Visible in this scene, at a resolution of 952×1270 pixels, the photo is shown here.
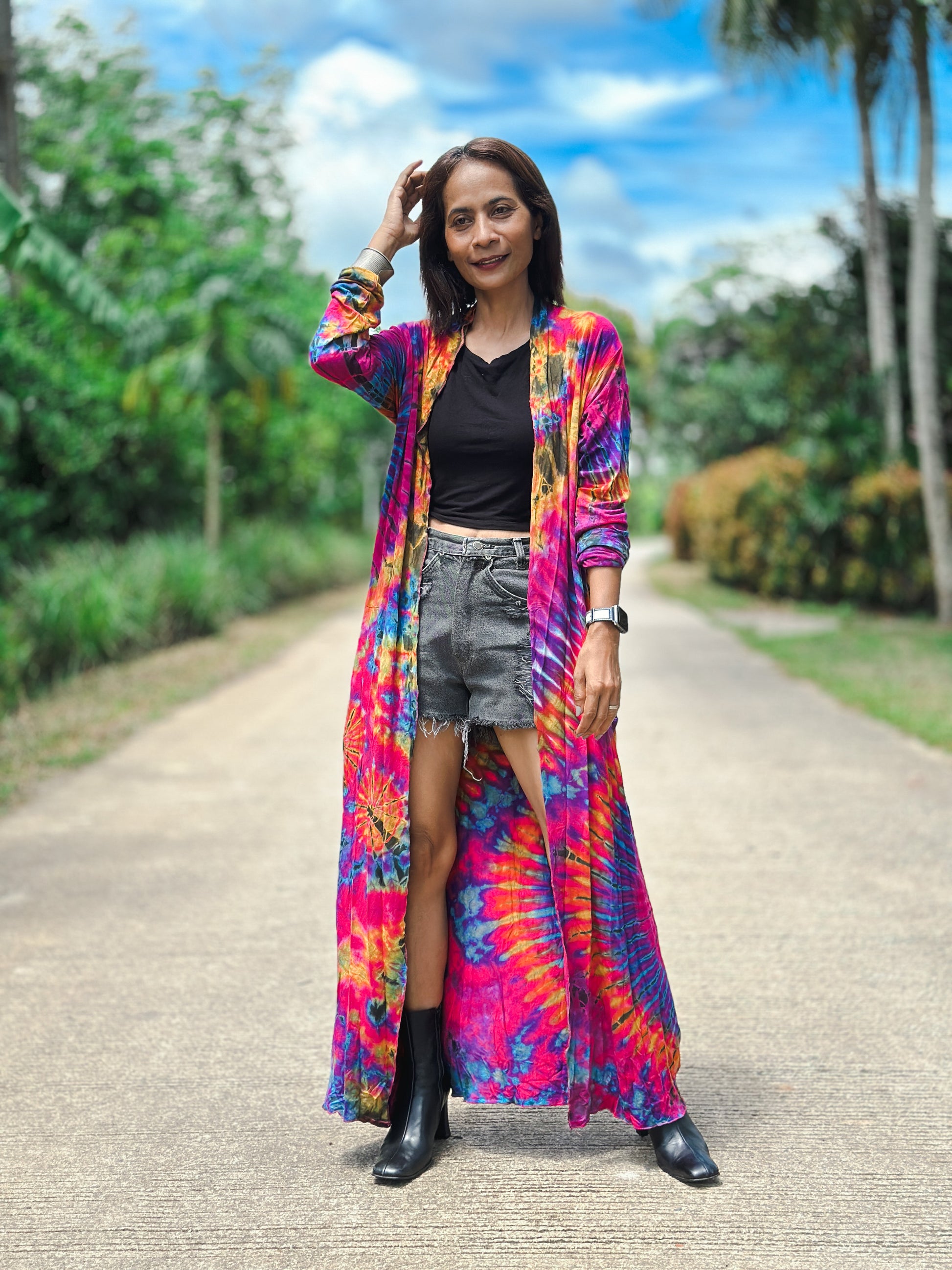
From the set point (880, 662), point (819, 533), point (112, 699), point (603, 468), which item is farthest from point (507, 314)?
point (819, 533)

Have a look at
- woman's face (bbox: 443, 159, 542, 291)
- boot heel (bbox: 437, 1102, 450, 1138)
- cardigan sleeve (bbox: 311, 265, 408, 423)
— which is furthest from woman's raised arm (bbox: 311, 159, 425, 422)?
boot heel (bbox: 437, 1102, 450, 1138)

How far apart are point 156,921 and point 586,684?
2.68m

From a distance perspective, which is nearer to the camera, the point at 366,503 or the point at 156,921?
the point at 156,921

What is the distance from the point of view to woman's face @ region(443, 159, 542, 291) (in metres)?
2.85

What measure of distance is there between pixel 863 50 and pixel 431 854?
1504 cm

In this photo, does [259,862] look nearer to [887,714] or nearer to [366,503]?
[887,714]

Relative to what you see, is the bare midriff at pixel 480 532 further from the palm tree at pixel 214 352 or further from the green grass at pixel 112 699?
the palm tree at pixel 214 352

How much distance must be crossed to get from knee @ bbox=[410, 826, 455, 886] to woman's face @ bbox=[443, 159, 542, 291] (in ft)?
4.04

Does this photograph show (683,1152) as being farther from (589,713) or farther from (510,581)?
(510,581)

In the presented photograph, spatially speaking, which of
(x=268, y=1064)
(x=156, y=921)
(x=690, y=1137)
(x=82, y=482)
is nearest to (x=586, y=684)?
(x=690, y=1137)

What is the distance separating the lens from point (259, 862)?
558 centimetres

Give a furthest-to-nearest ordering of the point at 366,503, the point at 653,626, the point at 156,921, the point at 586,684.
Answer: the point at 366,503 → the point at 653,626 → the point at 156,921 → the point at 586,684

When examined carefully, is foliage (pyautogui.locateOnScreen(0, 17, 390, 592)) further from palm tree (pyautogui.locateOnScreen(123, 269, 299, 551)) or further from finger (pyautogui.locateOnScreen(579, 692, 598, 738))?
finger (pyautogui.locateOnScreen(579, 692, 598, 738))

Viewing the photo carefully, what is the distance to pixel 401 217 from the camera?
115 inches
